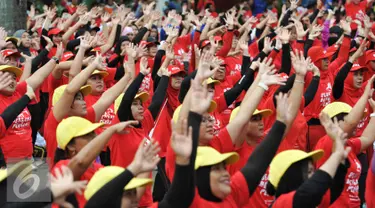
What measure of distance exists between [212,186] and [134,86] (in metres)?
2.90

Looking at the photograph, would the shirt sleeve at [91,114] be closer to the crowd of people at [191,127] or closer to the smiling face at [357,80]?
the crowd of people at [191,127]

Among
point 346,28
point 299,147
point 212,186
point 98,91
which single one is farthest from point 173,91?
point 212,186

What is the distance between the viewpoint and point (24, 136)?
28.6 ft

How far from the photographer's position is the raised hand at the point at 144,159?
184 inches

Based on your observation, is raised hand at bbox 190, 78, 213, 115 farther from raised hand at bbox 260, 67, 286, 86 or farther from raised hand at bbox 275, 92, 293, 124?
raised hand at bbox 260, 67, 286, 86

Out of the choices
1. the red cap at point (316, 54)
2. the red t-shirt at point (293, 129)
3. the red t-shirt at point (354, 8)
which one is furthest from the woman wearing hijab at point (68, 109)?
the red t-shirt at point (354, 8)

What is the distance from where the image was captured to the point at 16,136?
861 cm

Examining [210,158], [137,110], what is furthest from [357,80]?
Result: [210,158]

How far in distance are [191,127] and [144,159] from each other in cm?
34

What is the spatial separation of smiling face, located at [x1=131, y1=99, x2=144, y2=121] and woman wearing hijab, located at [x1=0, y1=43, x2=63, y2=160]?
59.6 inches

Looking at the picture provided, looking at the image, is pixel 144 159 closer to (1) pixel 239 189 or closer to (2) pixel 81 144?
(1) pixel 239 189

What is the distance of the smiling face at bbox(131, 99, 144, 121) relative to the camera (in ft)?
25.4

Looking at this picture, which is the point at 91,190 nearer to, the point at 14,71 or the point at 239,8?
the point at 14,71

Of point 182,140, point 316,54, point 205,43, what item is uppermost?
point 182,140
